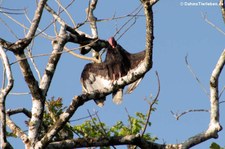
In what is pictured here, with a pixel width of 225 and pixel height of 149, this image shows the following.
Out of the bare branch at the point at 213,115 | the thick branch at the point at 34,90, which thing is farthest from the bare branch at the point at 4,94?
the bare branch at the point at 213,115

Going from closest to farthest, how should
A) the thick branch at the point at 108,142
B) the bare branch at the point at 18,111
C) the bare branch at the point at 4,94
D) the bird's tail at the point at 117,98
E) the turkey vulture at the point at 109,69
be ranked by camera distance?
the bare branch at the point at 4,94 → the thick branch at the point at 108,142 → the bare branch at the point at 18,111 → the bird's tail at the point at 117,98 → the turkey vulture at the point at 109,69

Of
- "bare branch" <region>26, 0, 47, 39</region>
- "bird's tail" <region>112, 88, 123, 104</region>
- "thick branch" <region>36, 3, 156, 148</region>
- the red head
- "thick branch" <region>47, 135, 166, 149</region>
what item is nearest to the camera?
"thick branch" <region>36, 3, 156, 148</region>

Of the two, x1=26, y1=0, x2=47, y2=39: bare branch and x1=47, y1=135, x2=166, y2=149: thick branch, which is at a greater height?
x1=26, y1=0, x2=47, y2=39: bare branch

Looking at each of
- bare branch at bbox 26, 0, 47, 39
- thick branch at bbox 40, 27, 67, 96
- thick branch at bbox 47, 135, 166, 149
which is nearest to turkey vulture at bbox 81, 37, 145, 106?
thick branch at bbox 40, 27, 67, 96

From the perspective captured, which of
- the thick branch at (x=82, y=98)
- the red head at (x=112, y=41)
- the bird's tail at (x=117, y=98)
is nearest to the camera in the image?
the thick branch at (x=82, y=98)

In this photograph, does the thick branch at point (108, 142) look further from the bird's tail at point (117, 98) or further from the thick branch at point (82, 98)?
the bird's tail at point (117, 98)

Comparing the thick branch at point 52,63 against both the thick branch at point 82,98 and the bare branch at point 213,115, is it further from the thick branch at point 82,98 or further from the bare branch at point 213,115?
the bare branch at point 213,115

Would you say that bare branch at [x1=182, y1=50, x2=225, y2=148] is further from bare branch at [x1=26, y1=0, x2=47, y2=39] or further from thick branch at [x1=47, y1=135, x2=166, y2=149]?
bare branch at [x1=26, y1=0, x2=47, y2=39]

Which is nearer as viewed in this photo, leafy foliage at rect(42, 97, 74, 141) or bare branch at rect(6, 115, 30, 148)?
bare branch at rect(6, 115, 30, 148)

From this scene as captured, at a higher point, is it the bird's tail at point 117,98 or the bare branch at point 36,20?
the bare branch at point 36,20

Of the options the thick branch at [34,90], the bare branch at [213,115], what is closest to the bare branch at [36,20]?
the thick branch at [34,90]

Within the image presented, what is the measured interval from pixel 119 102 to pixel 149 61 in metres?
1.39

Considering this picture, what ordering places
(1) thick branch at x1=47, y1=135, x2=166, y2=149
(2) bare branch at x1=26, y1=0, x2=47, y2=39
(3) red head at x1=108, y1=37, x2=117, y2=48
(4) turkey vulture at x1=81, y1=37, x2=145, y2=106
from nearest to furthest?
(1) thick branch at x1=47, y1=135, x2=166, y2=149 → (2) bare branch at x1=26, y1=0, x2=47, y2=39 → (3) red head at x1=108, y1=37, x2=117, y2=48 → (4) turkey vulture at x1=81, y1=37, x2=145, y2=106

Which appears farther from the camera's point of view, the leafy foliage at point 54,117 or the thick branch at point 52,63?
the leafy foliage at point 54,117
